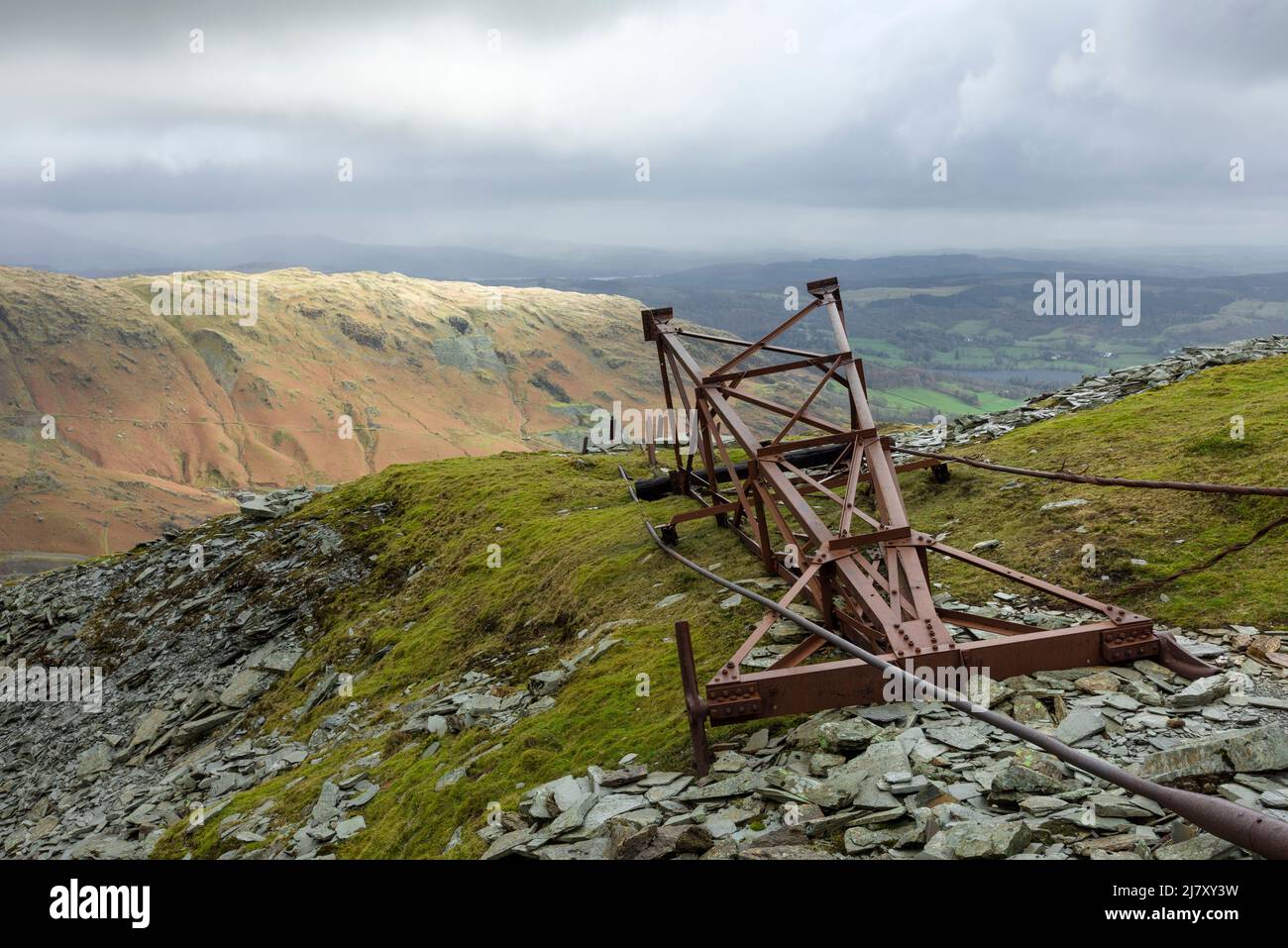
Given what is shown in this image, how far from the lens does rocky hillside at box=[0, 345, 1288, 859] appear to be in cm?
668

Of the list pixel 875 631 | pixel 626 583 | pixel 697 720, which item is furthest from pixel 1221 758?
pixel 626 583

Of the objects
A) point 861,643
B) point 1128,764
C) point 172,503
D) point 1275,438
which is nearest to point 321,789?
point 861,643

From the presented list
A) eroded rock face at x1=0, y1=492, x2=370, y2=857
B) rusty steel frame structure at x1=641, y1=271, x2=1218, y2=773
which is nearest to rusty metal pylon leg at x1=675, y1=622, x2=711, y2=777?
rusty steel frame structure at x1=641, y1=271, x2=1218, y2=773

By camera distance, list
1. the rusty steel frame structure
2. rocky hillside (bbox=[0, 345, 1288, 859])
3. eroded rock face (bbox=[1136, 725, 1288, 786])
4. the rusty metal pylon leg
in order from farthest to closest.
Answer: the rusty steel frame structure < the rusty metal pylon leg < rocky hillside (bbox=[0, 345, 1288, 859]) < eroded rock face (bbox=[1136, 725, 1288, 786])

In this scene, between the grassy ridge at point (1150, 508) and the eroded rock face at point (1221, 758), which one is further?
the grassy ridge at point (1150, 508)

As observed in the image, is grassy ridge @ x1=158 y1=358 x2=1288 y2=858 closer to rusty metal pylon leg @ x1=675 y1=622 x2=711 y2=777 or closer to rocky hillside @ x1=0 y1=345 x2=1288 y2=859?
rocky hillside @ x1=0 y1=345 x2=1288 y2=859

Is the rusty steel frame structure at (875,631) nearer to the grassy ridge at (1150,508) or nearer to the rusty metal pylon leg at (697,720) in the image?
the rusty metal pylon leg at (697,720)

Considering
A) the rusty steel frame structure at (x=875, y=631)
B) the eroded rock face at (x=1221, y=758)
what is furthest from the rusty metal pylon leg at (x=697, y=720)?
the eroded rock face at (x=1221, y=758)

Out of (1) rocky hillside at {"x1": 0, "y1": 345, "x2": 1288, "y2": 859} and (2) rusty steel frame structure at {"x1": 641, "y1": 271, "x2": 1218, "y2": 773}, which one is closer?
(1) rocky hillside at {"x1": 0, "y1": 345, "x2": 1288, "y2": 859}

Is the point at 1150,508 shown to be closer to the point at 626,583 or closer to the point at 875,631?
the point at 875,631

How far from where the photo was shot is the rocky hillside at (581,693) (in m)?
6.68

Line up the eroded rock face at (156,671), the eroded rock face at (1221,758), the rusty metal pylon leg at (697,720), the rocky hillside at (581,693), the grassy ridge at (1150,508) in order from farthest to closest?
the eroded rock face at (156,671), the grassy ridge at (1150,508), the rusty metal pylon leg at (697,720), the rocky hillside at (581,693), the eroded rock face at (1221,758)

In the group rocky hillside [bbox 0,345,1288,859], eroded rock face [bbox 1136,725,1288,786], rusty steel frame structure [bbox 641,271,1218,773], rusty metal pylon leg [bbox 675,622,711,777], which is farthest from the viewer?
rusty steel frame structure [bbox 641,271,1218,773]
